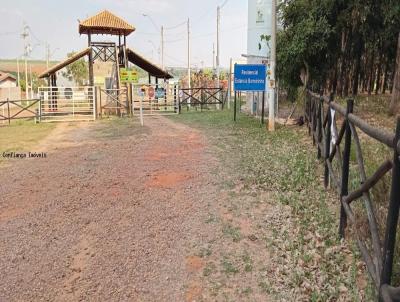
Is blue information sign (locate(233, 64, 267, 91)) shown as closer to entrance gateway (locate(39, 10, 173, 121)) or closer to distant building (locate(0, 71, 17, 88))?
entrance gateway (locate(39, 10, 173, 121))

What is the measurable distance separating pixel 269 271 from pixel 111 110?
20464mm

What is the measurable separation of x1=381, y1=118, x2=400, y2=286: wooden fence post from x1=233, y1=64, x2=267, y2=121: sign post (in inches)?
497

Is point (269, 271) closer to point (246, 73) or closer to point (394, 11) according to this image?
point (394, 11)

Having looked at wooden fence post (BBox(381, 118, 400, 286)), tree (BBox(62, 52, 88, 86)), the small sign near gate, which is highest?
tree (BBox(62, 52, 88, 86))

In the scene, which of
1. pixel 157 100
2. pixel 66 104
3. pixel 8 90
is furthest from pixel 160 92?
pixel 8 90

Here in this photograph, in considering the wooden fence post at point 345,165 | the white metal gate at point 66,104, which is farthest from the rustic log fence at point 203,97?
the wooden fence post at point 345,165

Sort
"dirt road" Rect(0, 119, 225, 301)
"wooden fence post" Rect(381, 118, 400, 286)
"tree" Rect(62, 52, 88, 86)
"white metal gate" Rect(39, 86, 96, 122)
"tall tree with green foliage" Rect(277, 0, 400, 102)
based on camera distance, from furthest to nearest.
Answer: "tree" Rect(62, 52, 88, 86), "white metal gate" Rect(39, 86, 96, 122), "tall tree with green foliage" Rect(277, 0, 400, 102), "dirt road" Rect(0, 119, 225, 301), "wooden fence post" Rect(381, 118, 400, 286)

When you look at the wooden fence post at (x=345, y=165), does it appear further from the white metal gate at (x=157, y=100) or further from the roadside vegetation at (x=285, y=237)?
the white metal gate at (x=157, y=100)

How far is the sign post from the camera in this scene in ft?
49.1

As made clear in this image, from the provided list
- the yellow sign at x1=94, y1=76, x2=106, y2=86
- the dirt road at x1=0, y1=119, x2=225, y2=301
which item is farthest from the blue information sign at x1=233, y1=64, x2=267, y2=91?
the yellow sign at x1=94, y1=76, x2=106, y2=86

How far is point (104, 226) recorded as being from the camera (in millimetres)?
5117

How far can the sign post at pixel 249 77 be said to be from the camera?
589 inches

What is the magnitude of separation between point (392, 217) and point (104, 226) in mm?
3553

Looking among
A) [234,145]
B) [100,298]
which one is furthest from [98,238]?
[234,145]
